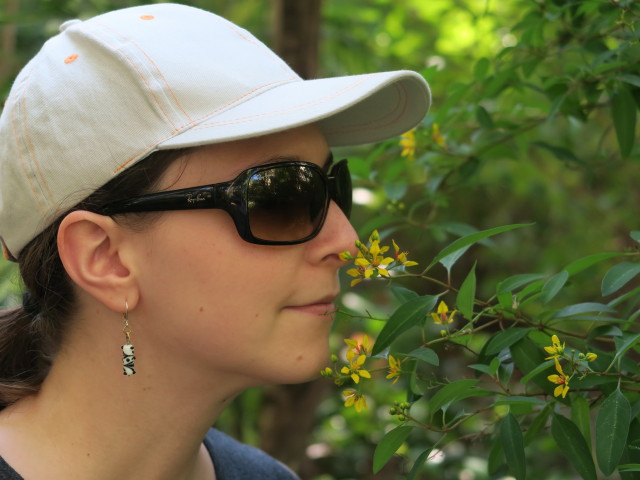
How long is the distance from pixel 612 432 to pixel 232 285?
68cm

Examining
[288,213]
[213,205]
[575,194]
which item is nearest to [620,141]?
[288,213]

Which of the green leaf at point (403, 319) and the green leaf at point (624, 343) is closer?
the green leaf at point (624, 343)

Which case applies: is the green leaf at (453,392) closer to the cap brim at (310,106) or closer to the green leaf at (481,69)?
the cap brim at (310,106)

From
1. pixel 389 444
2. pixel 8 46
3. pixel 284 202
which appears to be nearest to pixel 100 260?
pixel 284 202

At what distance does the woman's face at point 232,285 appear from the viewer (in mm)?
1451

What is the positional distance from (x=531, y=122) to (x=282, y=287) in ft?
2.74

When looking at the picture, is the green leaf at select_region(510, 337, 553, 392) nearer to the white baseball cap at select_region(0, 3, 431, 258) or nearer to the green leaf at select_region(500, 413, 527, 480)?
the green leaf at select_region(500, 413, 527, 480)

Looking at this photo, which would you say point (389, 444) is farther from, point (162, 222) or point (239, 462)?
point (239, 462)

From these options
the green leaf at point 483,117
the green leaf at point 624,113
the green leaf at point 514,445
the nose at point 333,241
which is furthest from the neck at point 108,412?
the green leaf at point 624,113

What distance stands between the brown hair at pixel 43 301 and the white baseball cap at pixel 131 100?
3cm

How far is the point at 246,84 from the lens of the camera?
4.89 feet

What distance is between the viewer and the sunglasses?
4.69 ft

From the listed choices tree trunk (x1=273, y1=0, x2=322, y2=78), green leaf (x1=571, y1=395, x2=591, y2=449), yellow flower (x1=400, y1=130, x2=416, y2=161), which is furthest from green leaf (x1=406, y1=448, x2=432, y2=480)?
tree trunk (x1=273, y1=0, x2=322, y2=78)

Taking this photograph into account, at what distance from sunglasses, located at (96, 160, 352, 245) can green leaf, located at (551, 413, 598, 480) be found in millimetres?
542
